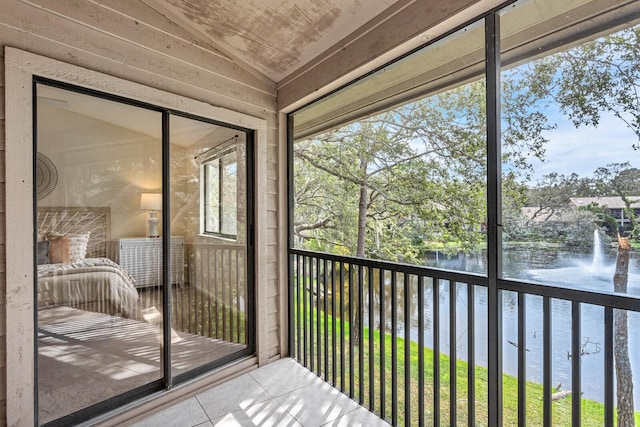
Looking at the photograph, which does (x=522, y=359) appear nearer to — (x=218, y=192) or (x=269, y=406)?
(x=269, y=406)

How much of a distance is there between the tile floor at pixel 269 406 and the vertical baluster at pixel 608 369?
1.19 metres

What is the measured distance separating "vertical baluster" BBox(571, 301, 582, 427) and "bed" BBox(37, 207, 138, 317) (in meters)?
2.46

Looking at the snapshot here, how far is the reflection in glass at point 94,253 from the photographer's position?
1764mm

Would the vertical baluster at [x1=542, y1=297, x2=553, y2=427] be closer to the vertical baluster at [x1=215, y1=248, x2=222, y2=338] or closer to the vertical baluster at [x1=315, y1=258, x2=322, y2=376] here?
the vertical baluster at [x1=315, y1=258, x2=322, y2=376]

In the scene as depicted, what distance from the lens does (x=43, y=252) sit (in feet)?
5.74

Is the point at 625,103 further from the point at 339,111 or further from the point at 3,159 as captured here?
the point at 3,159

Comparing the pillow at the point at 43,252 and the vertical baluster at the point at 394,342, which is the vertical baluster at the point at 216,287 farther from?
the vertical baluster at the point at 394,342

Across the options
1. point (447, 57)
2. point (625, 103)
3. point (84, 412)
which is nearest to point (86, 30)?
point (447, 57)

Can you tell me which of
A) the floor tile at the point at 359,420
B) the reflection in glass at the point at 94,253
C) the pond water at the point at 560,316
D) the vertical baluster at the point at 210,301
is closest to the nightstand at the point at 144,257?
the reflection in glass at the point at 94,253

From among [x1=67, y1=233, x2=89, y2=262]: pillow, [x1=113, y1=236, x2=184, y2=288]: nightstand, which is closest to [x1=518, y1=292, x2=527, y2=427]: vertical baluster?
[x1=113, y1=236, x2=184, y2=288]: nightstand

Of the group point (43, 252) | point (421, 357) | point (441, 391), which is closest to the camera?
point (43, 252)

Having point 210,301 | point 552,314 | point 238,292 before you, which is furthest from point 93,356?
point 552,314

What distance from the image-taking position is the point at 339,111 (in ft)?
8.13

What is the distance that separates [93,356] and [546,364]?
2505mm
